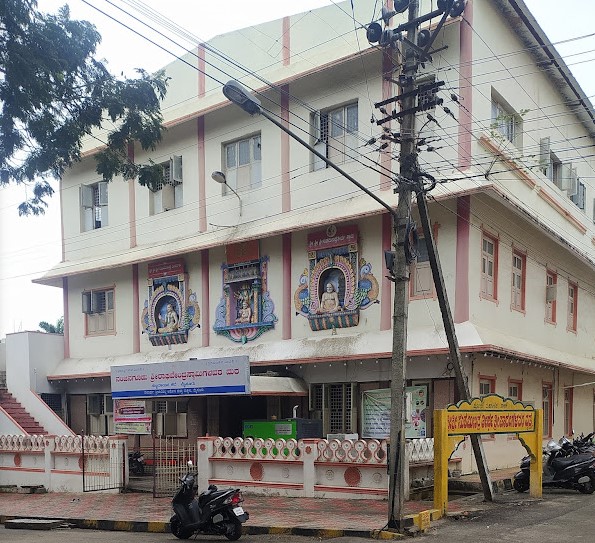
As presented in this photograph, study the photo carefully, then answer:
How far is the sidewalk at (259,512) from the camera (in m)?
Answer: 11.1

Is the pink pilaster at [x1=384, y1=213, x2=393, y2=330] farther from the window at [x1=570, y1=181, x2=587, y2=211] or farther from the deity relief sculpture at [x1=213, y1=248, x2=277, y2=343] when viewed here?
the window at [x1=570, y1=181, x2=587, y2=211]

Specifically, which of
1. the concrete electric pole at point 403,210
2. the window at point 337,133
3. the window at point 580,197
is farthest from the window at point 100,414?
the window at point 580,197

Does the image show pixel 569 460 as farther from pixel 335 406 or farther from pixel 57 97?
pixel 57 97

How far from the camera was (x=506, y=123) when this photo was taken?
1869cm

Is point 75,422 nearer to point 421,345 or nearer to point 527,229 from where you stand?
point 421,345

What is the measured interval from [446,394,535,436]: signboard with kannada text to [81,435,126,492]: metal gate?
26.9 feet

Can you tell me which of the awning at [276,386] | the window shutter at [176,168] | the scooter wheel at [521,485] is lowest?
the scooter wheel at [521,485]

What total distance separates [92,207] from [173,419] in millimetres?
7954

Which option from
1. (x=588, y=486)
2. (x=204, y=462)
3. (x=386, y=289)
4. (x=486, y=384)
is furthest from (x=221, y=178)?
(x=588, y=486)

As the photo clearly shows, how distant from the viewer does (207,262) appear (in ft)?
67.9

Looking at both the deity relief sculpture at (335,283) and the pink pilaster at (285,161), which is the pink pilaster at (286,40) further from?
the deity relief sculpture at (335,283)

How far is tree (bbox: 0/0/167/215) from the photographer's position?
9273 mm

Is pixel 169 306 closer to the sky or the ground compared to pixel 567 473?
closer to the sky

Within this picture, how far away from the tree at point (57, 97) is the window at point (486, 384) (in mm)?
9038
